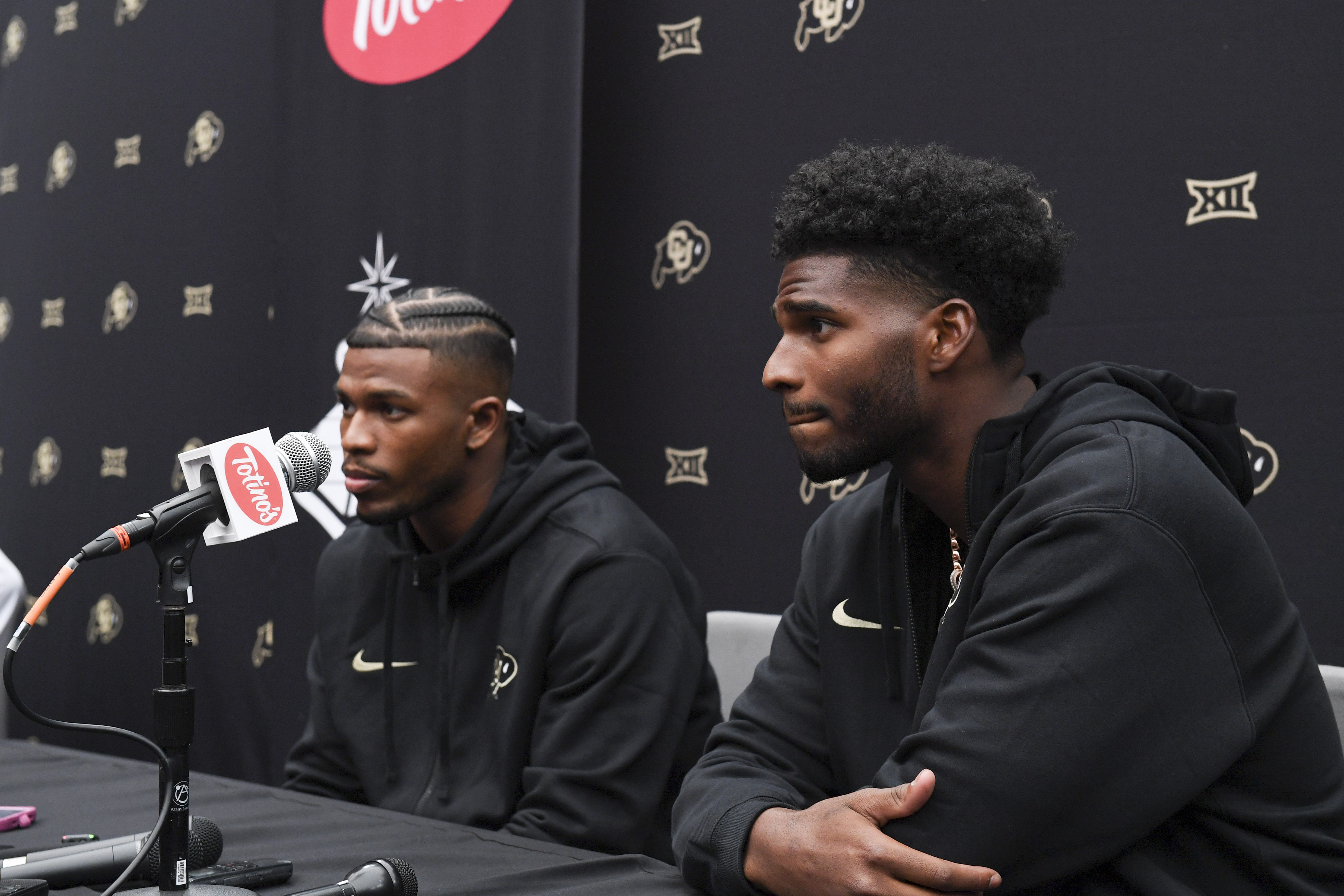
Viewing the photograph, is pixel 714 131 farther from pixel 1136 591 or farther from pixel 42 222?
pixel 42 222

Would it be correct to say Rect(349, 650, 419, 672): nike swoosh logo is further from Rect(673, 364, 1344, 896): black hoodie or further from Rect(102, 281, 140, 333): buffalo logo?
Rect(102, 281, 140, 333): buffalo logo

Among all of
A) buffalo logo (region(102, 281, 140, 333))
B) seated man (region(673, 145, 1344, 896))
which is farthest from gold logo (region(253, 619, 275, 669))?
seated man (region(673, 145, 1344, 896))

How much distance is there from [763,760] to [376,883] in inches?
18.2

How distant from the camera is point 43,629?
392 centimetres

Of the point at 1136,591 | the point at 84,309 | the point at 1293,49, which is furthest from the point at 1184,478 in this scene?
the point at 84,309

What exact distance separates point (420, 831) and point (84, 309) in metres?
3.21

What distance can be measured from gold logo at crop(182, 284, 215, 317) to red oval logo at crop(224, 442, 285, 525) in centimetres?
264

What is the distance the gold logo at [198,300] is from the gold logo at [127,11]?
3.17ft

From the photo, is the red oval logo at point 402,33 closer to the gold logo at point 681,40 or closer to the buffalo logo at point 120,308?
the gold logo at point 681,40

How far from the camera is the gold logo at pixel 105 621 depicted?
3672 millimetres

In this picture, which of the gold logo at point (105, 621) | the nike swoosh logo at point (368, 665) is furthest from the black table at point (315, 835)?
the gold logo at point (105, 621)

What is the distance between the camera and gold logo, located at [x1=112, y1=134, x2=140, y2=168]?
3.77 metres

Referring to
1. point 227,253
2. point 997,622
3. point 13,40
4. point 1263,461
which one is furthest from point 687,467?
point 13,40

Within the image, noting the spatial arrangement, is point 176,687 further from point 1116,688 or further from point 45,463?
point 45,463
